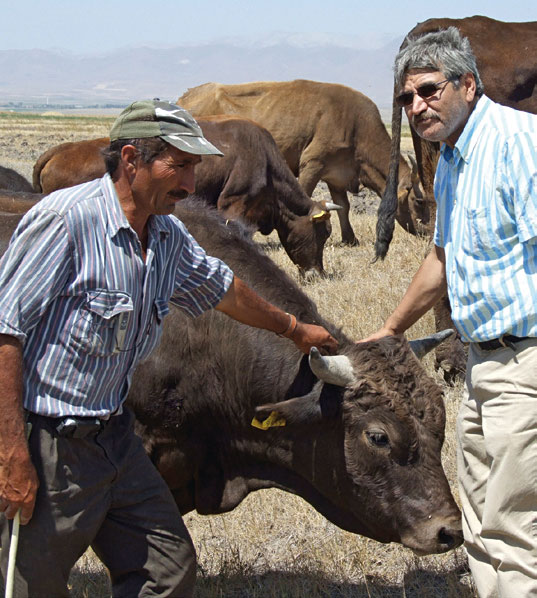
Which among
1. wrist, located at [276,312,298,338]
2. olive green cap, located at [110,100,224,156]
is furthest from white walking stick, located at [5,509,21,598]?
wrist, located at [276,312,298,338]

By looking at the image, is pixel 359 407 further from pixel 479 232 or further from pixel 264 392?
pixel 479 232

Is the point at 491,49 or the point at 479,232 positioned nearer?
the point at 479,232

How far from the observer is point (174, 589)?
144 inches

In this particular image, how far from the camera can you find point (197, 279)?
158 inches

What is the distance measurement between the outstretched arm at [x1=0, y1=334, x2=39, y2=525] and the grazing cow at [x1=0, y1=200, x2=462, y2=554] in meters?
1.48

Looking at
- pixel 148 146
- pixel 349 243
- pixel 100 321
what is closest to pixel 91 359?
pixel 100 321

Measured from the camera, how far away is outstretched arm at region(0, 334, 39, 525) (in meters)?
3.16

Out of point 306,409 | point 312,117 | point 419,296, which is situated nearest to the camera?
point 306,409

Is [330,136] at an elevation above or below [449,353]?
above

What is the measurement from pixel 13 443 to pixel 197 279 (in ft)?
3.94

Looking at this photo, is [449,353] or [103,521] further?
[449,353]

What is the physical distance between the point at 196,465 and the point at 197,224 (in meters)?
1.42

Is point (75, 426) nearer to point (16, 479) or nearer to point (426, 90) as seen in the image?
point (16, 479)

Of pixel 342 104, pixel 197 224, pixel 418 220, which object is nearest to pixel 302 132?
pixel 342 104
